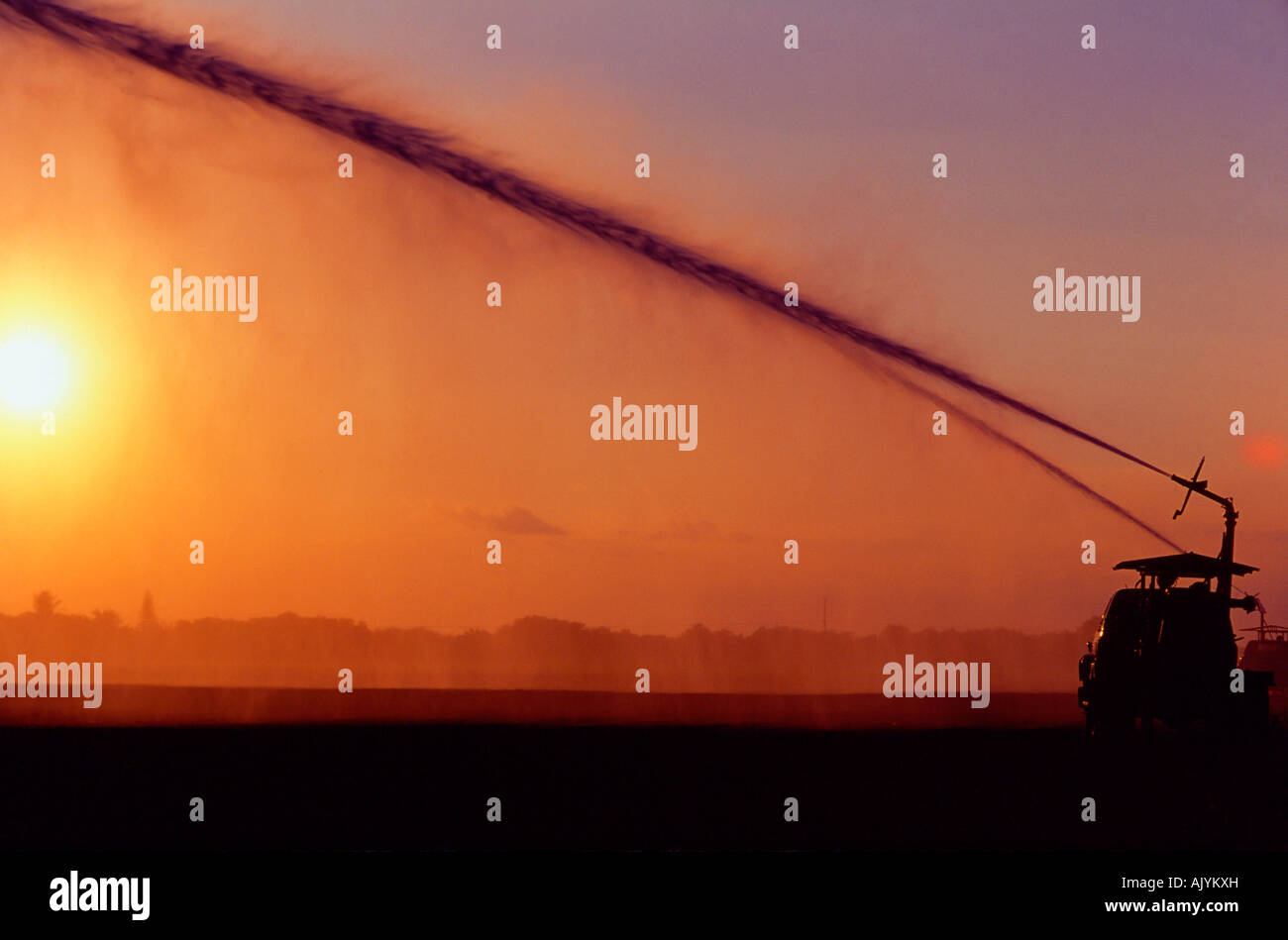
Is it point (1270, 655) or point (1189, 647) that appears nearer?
point (1189, 647)

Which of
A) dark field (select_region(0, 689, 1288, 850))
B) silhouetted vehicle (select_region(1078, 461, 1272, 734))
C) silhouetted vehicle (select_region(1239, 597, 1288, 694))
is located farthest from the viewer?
silhouetted vehicle (select_region(1239, 597, 1288, 694))

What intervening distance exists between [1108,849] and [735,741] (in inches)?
1317

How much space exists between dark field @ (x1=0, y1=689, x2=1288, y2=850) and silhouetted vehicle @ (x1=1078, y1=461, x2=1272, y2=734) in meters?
1.34

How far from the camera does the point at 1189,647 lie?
124 ft

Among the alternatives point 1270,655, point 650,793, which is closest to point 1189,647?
point 650,793

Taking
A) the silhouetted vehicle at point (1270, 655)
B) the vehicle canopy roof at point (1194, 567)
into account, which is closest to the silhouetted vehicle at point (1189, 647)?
the vehicle canopy roof at point (1194, 567)

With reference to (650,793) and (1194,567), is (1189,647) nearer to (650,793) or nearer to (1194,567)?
(1194,567)

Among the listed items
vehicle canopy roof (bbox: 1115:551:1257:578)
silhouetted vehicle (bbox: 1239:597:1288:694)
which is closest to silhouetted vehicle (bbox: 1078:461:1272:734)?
vehicle canopy roof (bbox: 1115:551:1257:578)

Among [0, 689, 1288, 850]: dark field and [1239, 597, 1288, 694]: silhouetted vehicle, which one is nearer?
[0, 689, 1288, 850]: dark field

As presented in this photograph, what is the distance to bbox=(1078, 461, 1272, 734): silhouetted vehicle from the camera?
3784cm

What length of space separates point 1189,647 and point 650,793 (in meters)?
15.4

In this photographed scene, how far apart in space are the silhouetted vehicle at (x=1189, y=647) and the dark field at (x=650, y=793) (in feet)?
4.41

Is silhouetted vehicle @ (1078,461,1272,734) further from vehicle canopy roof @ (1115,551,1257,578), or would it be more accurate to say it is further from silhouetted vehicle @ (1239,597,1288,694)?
silhouetted vehicle @ (1239,597,1288,694)

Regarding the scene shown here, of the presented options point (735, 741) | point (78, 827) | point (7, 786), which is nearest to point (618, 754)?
point (735, 741)
